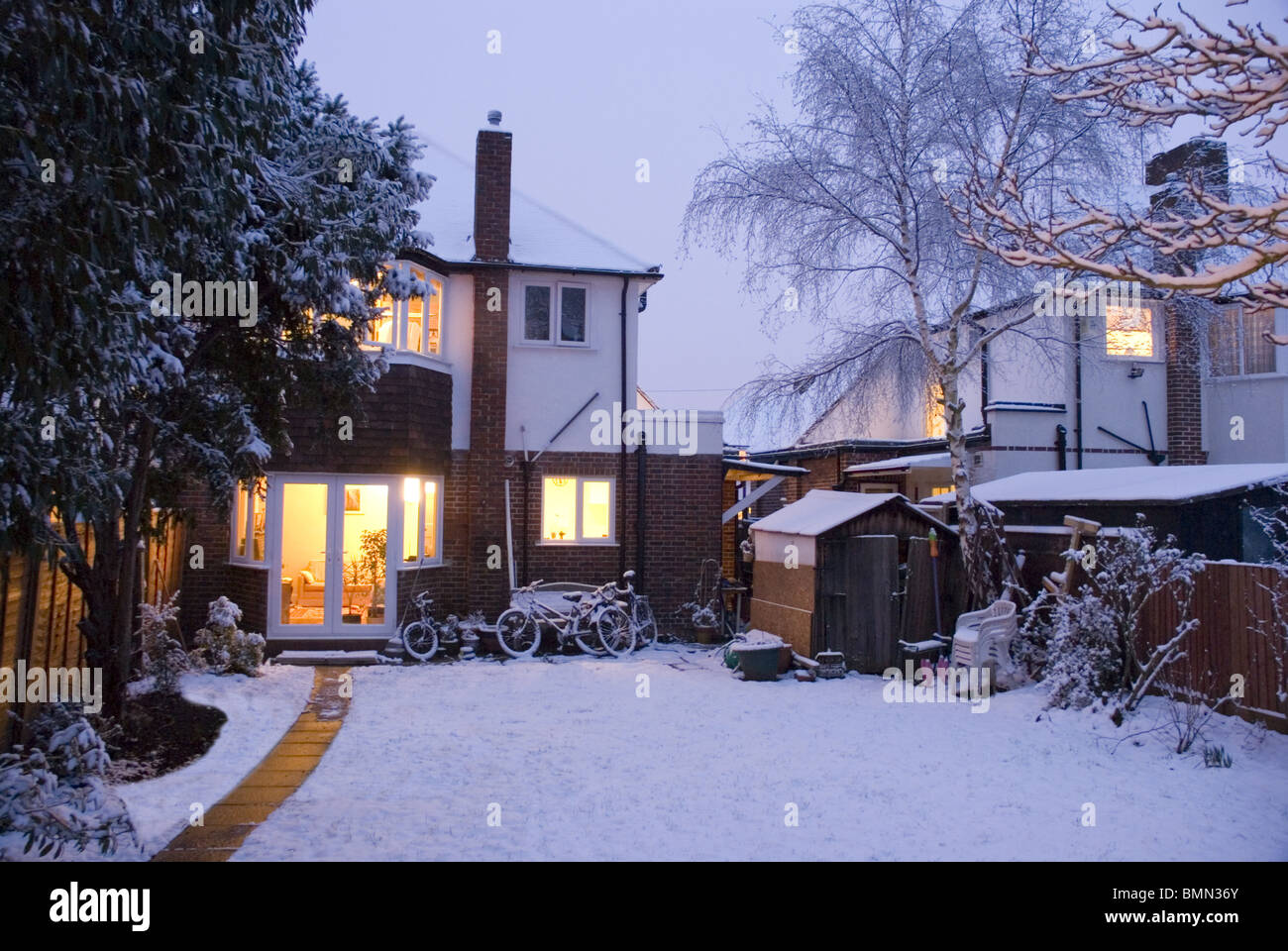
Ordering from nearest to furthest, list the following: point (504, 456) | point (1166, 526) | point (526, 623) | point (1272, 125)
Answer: point (1272, 125)
point (1166, 526)
point (526, 623)
point (504, 456)

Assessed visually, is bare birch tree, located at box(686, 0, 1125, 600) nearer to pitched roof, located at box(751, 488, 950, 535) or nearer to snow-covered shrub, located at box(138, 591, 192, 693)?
pitched roof, located at box(751, 488, 950, 535)

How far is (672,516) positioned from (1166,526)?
7325 mm

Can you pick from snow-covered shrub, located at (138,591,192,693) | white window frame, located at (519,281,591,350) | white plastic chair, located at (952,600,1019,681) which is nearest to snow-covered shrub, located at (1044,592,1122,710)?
white plastic chair, located at (952,600,1019,681)

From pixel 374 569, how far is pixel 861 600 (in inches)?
283

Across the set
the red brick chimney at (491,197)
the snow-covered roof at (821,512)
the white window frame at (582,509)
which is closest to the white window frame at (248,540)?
the white window frame at (582,509)

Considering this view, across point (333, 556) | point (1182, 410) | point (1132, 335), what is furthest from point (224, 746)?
point (1182, 410)

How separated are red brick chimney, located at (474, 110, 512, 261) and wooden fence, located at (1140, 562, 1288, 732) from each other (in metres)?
10.9

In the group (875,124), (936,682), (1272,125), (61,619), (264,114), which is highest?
(875,124)

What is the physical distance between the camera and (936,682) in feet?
35.4
